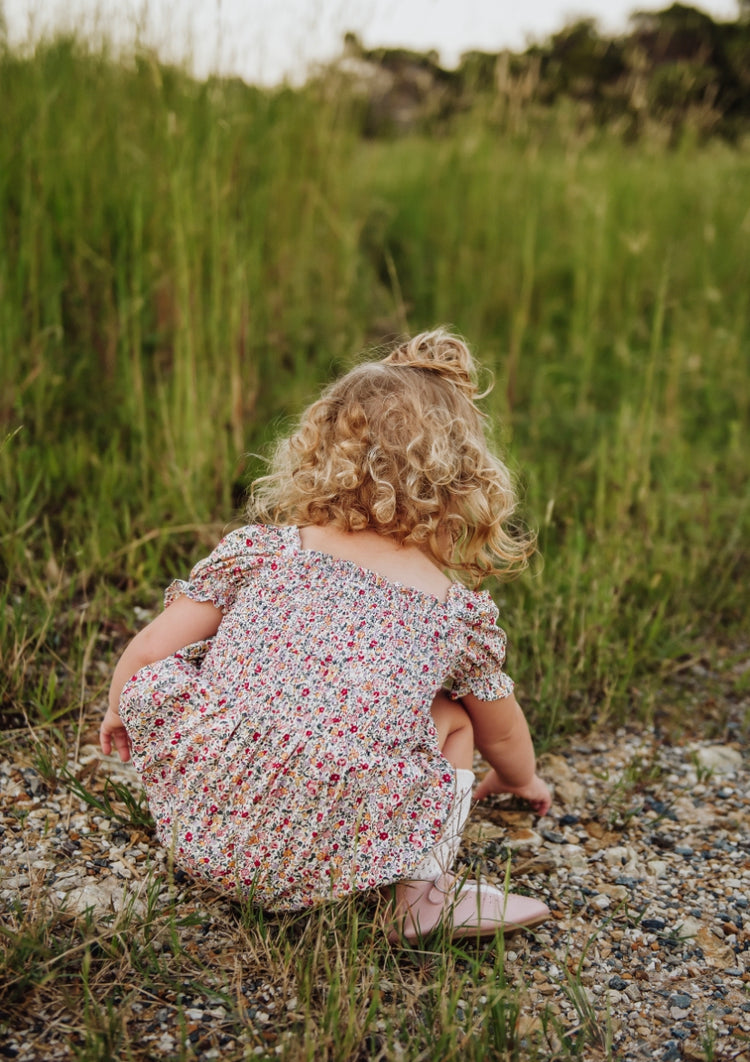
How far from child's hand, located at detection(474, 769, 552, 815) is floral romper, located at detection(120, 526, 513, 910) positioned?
388 mm

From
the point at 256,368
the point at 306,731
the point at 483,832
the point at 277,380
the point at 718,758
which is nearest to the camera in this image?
the point at 306,731

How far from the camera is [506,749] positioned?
1971mm

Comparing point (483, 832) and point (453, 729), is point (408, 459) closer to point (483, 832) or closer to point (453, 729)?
point (453, 729)

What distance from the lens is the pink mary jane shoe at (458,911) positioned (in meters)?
1.62

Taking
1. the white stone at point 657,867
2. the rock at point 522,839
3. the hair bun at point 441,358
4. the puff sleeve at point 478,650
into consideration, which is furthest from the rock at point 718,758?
the hair bun at point 441,358

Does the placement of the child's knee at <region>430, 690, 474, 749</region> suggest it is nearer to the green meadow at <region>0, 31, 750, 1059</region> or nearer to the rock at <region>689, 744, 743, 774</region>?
the green meadow at <region>0, 31, 750, 1059</region>

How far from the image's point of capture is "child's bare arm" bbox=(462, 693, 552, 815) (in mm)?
1884

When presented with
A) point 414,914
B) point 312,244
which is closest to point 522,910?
point 414,914

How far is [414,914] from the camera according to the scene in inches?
65.0

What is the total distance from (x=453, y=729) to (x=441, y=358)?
0.71 m

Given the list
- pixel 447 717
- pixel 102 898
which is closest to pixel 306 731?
pixel 447 717

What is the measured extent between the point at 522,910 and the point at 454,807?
210 millimetres

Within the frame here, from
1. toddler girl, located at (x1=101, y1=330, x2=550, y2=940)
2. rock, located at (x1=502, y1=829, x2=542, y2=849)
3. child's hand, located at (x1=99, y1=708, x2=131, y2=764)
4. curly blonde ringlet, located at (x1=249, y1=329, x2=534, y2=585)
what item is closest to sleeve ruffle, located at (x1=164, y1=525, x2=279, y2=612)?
toddler girl, located at (x1=101, y1=330, x2=550, y2=940)

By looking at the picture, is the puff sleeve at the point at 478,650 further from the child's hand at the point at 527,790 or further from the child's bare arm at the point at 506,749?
the child's hand at the point at 527,790
